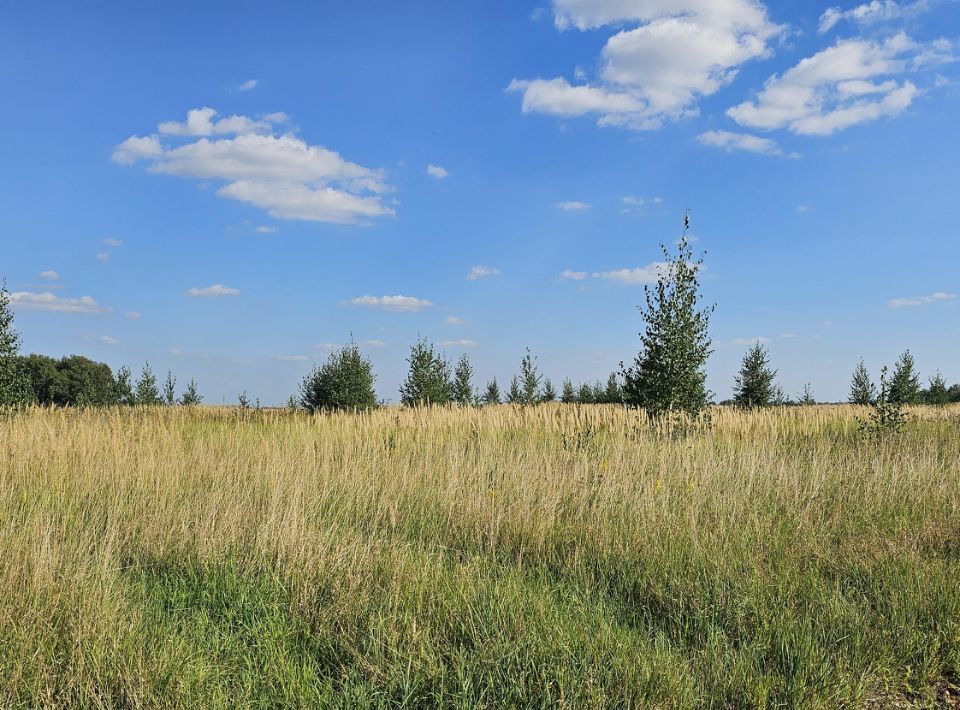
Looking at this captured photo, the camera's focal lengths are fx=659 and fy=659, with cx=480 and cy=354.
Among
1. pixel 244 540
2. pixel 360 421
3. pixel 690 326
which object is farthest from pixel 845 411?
pixel 244 540

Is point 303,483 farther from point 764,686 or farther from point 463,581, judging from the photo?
point 764,686

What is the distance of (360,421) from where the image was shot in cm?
1603

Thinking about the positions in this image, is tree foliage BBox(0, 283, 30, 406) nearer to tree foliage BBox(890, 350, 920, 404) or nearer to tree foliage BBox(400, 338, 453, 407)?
tree foliage BBox(400, 338, 453, 407)

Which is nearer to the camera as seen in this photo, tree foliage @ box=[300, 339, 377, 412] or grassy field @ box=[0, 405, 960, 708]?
grassy field @ box=[0, 405, 960, 708]

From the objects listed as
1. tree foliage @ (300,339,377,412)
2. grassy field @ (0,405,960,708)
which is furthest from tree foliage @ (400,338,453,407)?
grassy field @ (0,405,960,708)

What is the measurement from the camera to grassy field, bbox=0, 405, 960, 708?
3.32 metres

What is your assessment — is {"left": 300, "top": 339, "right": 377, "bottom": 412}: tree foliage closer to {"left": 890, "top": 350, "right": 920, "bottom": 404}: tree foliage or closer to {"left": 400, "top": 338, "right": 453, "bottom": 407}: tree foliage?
{"left": 400, "top": 338, "right": 453, "bottom": 407}: tree foliage

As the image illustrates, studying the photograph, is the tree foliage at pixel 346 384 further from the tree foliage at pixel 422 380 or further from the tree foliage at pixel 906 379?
the tree foliage at pixel 906 379

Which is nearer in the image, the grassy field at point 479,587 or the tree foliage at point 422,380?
the grassy field at point 479,587

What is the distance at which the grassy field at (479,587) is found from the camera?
3.32 m

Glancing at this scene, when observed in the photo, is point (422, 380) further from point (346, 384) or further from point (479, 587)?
point (479, 587)

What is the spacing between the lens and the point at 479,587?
4.27 metres

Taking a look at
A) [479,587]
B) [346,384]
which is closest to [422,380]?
[346,384]

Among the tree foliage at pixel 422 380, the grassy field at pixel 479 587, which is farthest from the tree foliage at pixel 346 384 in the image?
the grassy field at pixel 479 587
